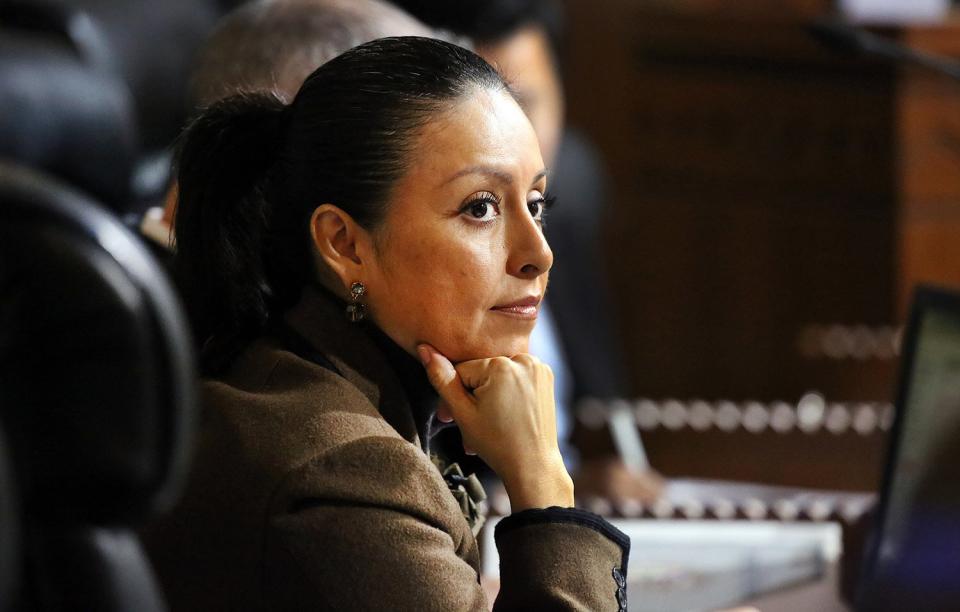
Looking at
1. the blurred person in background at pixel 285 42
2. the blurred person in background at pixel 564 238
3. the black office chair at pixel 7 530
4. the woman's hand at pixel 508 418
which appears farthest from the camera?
the blurred person in background at pixel 564 238

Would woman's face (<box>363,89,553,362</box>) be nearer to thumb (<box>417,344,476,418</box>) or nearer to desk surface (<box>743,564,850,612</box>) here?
thumb (<box>417,344,476,418</box>)

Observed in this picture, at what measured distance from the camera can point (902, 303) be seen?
325 centimetres

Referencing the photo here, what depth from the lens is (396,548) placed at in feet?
2.94

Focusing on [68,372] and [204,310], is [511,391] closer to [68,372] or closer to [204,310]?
[204,310]

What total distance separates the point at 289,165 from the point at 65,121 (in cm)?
61

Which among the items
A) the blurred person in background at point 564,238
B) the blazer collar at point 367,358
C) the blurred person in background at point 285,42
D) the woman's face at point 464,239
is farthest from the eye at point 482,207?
the blurred person in background at point 564,238

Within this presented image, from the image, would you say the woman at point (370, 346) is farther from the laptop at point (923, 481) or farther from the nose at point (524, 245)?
the laptop at point (923, 481)

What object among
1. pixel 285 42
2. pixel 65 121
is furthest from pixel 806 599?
pixel 65 121

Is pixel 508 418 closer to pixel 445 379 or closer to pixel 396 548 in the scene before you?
pixel 445 379

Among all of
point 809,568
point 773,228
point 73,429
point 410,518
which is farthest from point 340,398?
point 773,228

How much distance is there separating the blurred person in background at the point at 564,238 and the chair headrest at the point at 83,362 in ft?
5.02

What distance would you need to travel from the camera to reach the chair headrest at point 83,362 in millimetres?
569

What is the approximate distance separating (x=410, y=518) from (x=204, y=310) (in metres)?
0.26

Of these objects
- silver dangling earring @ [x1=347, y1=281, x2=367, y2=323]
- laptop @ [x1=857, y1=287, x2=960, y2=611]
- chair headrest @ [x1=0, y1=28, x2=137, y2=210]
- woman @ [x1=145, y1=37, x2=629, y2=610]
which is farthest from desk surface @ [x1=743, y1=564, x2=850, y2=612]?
chair headrest @ [x1=0, y1=28, x2=137, y2=210]
